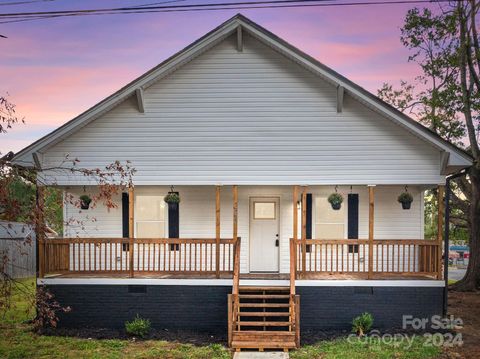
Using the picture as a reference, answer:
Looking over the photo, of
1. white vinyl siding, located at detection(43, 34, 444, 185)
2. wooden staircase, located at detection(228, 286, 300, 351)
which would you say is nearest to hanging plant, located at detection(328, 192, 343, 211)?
white vinyl siding, located at detection(43, 34, 444, 185)

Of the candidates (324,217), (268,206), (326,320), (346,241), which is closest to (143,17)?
(268,206)

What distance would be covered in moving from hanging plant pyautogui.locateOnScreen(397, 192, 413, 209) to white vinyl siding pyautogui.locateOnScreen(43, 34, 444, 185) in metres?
0.93

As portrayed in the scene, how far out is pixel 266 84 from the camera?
544 inches

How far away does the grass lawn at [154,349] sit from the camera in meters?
11.0

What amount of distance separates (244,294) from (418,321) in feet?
16.1

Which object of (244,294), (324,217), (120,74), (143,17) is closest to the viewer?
(244,294)

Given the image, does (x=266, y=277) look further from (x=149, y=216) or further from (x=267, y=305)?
(x=149, y=216)

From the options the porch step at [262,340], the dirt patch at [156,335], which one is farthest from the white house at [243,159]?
the porch step at [262,340]

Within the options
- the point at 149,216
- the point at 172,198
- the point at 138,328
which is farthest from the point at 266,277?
the point at 149,216

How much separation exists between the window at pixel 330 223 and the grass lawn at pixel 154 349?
406cm

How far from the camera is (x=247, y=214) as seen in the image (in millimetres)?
15695

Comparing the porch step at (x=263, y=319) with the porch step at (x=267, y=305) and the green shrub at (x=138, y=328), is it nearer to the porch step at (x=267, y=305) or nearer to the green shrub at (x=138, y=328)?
the porch step at (x=267, y=305)

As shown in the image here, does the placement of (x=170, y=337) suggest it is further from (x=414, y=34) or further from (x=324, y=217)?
(x=414, y=34)

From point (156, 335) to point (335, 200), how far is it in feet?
21.1
